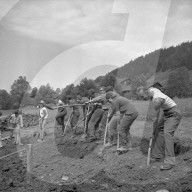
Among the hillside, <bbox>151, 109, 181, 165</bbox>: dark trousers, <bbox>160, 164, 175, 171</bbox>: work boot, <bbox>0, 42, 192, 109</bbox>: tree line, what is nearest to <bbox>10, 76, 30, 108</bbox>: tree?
<bbox>0, 42, 192, 109</bbox>: tree line

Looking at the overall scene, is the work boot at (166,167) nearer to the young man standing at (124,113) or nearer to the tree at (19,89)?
the young man standing at (124,113)

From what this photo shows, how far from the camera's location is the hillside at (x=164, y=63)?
73.5 meters

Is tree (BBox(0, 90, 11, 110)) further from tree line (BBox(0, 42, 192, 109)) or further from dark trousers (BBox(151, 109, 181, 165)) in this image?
dark trousers (BBox(151, 109, 181, 165))

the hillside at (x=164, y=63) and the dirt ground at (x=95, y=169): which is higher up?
the hillside at (x=164, y=63)

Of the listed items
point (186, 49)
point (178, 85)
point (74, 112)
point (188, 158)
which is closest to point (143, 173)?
point (188, 158)

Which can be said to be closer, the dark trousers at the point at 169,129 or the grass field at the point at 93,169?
the grass field at the point at 93,169

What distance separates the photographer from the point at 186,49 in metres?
78.2

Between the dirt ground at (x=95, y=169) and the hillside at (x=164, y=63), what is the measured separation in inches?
2474

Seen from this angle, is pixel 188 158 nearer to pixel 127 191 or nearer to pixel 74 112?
pixel 127 191

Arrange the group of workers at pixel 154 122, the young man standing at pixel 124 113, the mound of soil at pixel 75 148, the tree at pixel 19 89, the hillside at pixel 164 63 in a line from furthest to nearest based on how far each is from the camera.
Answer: the hillside at pixel 164 63 < the tree at pixel 19 89 < the mound of soil at pixel 75 148 < the young man standing at pixel 124 113 < the group of workers at pixel 154 122

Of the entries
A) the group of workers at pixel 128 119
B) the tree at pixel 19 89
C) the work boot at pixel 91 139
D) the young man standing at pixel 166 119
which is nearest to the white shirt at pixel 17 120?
the group of workers at pixel 128 119

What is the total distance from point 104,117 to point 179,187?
4570mm

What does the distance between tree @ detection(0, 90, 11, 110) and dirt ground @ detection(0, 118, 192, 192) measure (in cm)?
2931

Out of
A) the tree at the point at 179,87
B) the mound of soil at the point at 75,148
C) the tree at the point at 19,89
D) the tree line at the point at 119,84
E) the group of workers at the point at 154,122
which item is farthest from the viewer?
the tree at the point at 179,87
